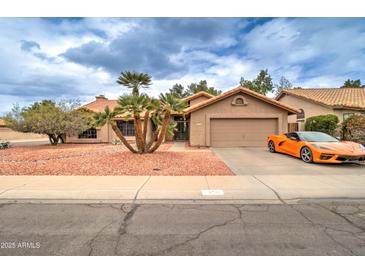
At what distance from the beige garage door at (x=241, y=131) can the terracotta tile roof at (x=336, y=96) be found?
24.7ft

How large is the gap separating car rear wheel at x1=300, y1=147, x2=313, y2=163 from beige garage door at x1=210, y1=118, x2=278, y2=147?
5.48 meters

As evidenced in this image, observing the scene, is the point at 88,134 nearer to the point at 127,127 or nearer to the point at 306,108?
the point at 127,127

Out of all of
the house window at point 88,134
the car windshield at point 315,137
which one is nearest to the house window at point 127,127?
the house window at point 88,134

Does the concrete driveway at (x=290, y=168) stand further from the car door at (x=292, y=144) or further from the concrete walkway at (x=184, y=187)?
the car door at (x=292, y=144)

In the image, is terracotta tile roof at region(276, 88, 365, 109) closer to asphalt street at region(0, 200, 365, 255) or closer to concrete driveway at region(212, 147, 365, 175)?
concrete driveway at region(212, 147, 365, 175)

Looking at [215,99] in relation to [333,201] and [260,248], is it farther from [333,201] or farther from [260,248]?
[260,248]

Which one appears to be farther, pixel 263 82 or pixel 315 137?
pixel 263 82

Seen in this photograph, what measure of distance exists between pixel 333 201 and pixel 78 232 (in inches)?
210

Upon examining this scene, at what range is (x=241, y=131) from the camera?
1484 cm

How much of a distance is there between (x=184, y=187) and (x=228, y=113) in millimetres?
10279

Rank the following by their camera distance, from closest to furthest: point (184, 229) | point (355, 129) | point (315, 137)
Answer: point (184, 229)
point (315, 137)
point (355, 129)

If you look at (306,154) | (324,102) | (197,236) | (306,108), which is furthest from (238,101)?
(197,236)

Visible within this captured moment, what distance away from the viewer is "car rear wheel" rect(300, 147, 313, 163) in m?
8.79

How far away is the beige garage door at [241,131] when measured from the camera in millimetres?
14797
